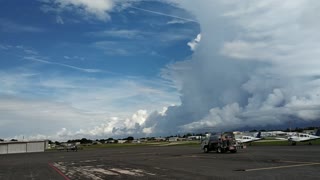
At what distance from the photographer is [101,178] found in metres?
20.9

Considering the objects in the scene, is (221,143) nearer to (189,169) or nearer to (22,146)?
(189,169)

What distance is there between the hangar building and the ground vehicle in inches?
3466

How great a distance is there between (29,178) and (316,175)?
16.0 metres

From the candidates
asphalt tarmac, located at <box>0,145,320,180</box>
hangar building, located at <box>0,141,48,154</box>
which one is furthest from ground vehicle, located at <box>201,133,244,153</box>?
hangar building, located at <box>0,141,48,154</box>

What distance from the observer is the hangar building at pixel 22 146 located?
402 feet

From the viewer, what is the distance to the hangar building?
122488mm

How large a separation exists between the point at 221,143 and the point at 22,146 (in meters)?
96.1

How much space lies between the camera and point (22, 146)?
12612 cm

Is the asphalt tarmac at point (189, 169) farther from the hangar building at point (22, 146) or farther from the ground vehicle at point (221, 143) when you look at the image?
the hangar building at point (22, 146)

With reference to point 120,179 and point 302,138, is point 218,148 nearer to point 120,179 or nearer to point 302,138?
point 120,179

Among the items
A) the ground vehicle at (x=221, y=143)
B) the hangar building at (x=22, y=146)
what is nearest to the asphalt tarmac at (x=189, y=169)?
the ground vehicle at (x=221, y=143)

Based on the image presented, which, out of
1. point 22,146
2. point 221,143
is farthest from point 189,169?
point 22,146

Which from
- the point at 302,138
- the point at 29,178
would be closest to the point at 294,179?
the point at 29,178

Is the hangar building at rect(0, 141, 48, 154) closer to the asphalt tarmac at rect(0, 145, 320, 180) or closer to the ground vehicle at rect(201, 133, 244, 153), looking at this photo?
the ground vehicle at rect(201, 133, 244, 153)
